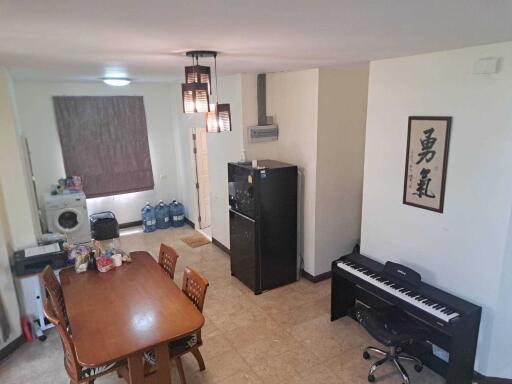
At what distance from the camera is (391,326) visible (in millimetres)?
2898

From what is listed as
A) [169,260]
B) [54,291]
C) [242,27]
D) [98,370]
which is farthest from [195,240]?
[242,27]

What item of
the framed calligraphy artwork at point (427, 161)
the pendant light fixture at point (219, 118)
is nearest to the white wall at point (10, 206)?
the pendant light fixture at point (219, 118)

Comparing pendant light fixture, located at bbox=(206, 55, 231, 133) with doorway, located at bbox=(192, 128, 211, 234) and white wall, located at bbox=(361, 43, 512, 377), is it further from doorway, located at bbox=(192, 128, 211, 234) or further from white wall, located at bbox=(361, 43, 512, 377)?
doorway, located at bbox=(192, 128, 211, 234)

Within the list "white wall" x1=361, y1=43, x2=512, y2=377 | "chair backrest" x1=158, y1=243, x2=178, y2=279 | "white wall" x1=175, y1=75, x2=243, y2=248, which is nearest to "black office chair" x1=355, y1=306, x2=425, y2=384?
"white wall" x1=361, y1=43, x2=512, y2=377

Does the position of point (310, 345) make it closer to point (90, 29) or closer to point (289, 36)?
point (289, 36)

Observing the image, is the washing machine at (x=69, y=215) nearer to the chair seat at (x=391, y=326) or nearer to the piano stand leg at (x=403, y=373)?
the chair seat at (x=391, y=326)

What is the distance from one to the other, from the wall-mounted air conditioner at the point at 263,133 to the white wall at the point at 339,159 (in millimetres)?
781

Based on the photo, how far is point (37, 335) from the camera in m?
3.58

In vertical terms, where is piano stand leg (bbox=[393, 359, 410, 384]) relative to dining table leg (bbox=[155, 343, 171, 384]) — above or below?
below

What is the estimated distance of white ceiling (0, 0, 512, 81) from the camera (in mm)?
1346

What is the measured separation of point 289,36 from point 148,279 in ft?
7.65

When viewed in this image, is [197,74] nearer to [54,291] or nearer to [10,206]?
[54,291]

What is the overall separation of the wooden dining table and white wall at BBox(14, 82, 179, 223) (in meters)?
3.24

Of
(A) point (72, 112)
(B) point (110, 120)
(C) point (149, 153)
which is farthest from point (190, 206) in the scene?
(A) point (72, 112)
